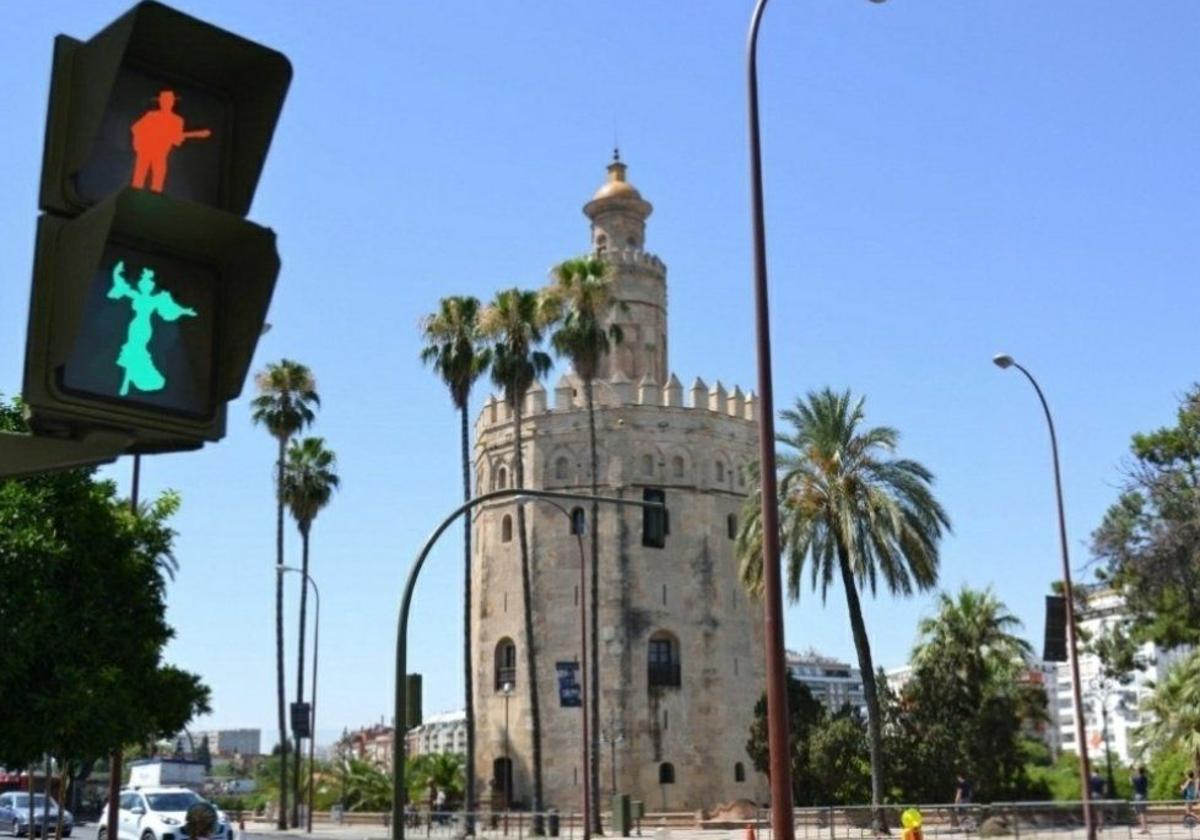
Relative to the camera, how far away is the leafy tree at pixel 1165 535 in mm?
36125

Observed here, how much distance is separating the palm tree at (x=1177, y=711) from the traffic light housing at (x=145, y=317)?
3687 cm

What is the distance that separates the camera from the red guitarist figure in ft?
11.0

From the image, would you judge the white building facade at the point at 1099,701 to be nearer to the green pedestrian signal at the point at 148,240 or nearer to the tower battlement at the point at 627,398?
the tower battlement at the point at 627,398

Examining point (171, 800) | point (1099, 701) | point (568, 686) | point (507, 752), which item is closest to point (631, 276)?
point (507, 752)

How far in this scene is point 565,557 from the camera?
55.8 m

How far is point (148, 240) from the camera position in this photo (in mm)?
3266

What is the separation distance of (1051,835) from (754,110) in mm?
20810

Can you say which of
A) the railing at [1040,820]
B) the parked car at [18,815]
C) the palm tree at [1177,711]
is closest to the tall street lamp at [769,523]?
the railing at [1040,820]

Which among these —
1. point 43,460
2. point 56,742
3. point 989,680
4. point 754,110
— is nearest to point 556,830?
point 989,680

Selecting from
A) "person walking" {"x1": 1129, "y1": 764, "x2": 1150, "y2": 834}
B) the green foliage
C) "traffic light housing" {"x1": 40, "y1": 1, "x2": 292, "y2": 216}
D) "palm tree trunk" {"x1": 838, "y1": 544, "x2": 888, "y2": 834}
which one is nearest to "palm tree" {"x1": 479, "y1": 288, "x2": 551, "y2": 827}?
"palm tree trunk" {"x1": 838, "y1": 544, "x2": 888, "y2": 834}

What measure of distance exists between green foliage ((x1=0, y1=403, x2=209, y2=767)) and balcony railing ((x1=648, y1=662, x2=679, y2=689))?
35721mm

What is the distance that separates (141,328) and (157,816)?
3082 cm

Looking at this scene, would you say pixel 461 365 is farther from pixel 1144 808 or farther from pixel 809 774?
pixel 1144 808

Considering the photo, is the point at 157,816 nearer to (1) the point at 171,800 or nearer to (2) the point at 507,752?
(1) the point at 171,800
